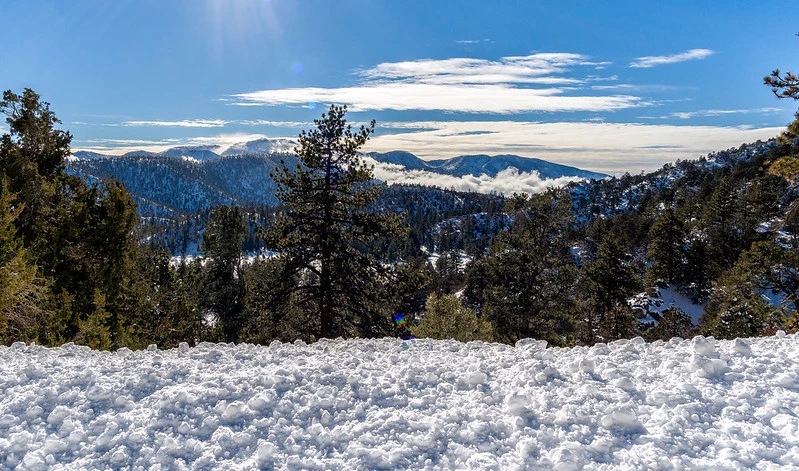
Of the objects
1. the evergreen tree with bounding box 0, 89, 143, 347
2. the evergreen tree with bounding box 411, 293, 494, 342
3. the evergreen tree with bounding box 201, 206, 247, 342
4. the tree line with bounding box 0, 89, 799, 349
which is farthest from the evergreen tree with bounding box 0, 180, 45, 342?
the evergreen tree with bounding box 201, 206, 247, 342

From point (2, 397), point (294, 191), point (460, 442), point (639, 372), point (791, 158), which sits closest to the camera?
point (460, 442)

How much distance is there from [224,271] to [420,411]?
83.2 ft

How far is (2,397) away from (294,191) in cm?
1125

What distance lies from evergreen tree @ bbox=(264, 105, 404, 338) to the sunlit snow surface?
30.6 ft

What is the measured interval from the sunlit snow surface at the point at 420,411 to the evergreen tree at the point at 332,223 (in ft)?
30.6

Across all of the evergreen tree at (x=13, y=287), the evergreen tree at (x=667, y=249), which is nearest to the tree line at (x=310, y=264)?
the evergreen tree at (x=13, y=287)

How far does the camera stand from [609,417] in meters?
4.47

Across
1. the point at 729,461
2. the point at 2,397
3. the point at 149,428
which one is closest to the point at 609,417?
the point at 729,461

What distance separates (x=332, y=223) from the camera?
16.2 meters

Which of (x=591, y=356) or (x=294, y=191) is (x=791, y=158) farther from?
(x=294, y=191)

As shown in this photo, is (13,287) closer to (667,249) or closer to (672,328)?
(672,328)

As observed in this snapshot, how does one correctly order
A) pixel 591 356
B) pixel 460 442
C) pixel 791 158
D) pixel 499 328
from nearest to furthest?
1. pixel 460 442
2. pixel 591 356
3. pixel 791 158
4. pixel 499 328

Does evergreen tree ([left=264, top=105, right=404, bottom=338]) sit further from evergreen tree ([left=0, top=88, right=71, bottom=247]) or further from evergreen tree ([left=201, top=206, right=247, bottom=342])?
evergreen tree ([left=201, top=206, right=247, bottom=342])

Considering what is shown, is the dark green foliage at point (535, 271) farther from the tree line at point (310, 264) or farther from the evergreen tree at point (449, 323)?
the evergreen tree at point (449, 323)
